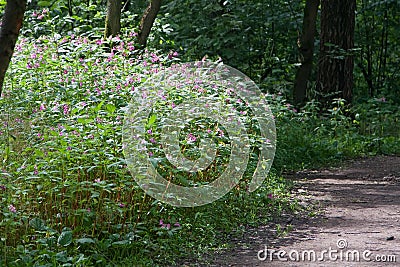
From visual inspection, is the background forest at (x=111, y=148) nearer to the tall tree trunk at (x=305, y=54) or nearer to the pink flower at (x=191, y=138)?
the tall tree trunk at (x=305, y=54)

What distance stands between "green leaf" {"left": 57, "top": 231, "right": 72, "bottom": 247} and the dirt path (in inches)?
39.6

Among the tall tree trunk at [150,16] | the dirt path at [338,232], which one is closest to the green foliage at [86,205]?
the dirt path at [338,232]

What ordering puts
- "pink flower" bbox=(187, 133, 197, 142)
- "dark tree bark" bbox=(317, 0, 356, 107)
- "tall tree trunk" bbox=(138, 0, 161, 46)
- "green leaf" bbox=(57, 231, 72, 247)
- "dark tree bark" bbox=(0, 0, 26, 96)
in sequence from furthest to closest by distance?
"dark tree bark" bbox=(317, 0, 356, 107) → "tall tree trunk" bbox=(138, 0, 161, 46) → "pink flower" bbox=(187, 133, 197, 142) → "green leaf" bbox=(57, 231, 72, 247) → "dark tree bark" bbox=(0, 0, 26, 96)

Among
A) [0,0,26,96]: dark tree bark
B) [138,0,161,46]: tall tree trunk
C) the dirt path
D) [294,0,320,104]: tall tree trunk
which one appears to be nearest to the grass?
the dirt path

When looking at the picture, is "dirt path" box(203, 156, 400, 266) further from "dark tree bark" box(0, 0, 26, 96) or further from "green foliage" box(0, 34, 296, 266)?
"dark tree bark" box(0, 0, 26, 96)

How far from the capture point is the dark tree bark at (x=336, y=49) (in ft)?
38.5

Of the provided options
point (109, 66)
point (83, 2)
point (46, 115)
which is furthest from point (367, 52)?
point (46, 115)

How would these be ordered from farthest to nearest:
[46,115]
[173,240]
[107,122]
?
[46,115]
[107,122]
[173,240]

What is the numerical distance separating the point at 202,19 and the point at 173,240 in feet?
32.2

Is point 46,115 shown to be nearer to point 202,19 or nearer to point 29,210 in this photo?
point 29,210

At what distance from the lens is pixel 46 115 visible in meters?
5.88

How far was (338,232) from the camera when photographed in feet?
17.2

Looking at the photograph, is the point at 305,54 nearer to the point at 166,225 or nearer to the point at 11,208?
the point at 166,225

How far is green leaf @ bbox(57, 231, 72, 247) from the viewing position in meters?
4.06
